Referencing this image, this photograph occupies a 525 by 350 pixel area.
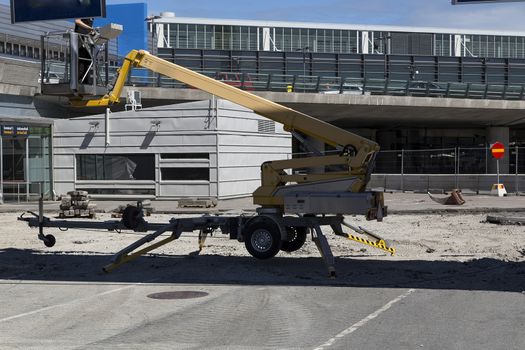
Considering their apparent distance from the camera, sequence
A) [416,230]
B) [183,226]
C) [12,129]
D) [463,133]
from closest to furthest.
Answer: [183,226] < [416,230] < [12,129] < [463,133]

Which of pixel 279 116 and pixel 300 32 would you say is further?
pixel 300 32

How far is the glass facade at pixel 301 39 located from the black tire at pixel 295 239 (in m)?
64.8

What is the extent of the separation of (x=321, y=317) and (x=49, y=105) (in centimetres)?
2768

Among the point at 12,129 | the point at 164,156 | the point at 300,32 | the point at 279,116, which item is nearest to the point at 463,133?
the point at 300,32

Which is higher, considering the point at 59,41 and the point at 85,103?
the point at 59,41

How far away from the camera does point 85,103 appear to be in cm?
1412

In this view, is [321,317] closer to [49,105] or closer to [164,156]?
[164,156]

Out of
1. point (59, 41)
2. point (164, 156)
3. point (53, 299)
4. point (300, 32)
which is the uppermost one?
point (300, 32)

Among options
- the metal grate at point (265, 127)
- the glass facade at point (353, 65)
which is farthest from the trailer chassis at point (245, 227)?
the glass facade at point (353, 65)

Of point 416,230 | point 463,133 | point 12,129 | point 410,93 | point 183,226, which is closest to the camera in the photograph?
point 183,226

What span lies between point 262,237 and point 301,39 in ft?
231

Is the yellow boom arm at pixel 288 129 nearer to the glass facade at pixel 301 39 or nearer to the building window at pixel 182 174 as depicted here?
the building window at pixel 182 174

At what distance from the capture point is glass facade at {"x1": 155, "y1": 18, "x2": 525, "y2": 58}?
78.9 m

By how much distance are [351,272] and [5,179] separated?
21.9 m
